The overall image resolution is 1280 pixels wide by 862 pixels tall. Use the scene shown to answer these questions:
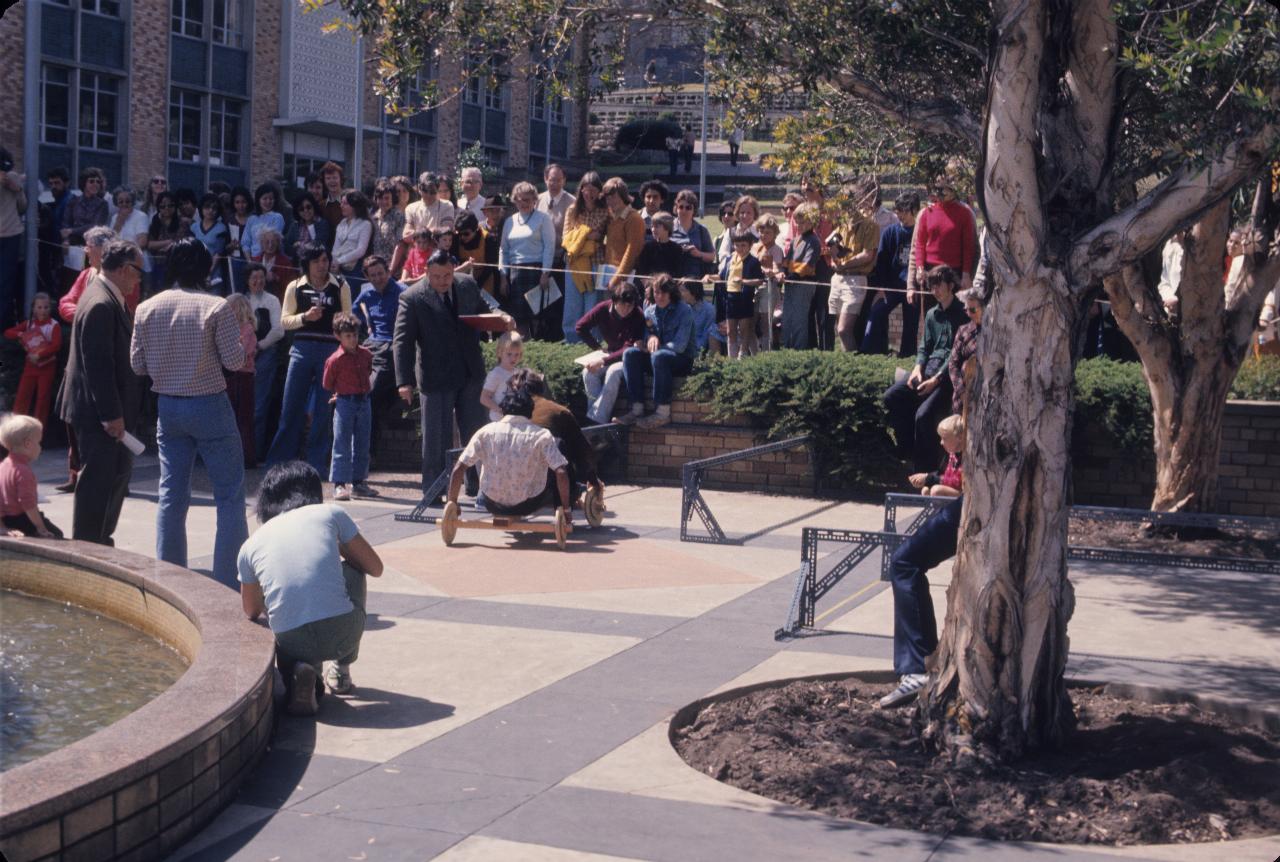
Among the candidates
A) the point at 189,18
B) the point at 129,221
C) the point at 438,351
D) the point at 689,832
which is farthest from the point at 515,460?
the point at 189,18

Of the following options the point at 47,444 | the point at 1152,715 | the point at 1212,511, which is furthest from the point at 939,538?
the point at 47,444

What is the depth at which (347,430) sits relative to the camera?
12.6 metres

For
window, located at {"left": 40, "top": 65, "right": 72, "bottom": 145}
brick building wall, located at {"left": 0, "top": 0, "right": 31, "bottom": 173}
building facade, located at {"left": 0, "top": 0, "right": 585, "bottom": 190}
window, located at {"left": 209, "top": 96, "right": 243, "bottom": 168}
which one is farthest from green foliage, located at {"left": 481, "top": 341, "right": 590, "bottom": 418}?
window, located at {"left": 209, "top": 96, "right": 243, "bottom": 168}

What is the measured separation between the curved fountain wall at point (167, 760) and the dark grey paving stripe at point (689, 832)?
96 centimetres

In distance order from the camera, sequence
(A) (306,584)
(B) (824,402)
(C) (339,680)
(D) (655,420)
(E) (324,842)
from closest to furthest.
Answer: (E) (324,842)
(A) (306,584)
(C) (339,680)
(B) (824,402)
(D) (655,420)

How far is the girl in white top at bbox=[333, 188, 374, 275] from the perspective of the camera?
16.1 meters

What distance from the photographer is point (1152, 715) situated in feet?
21.5

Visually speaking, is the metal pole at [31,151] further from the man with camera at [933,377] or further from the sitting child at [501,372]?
the man with camera at [933,377]

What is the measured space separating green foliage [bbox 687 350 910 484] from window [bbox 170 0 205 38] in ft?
88.1

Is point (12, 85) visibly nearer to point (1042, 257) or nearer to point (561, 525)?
point (561, 525)

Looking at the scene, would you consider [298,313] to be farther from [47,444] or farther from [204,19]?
[204,19]

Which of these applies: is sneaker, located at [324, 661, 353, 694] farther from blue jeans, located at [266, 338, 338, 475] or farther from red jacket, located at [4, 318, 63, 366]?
red jacket, located at [4, 318, 63, 366]

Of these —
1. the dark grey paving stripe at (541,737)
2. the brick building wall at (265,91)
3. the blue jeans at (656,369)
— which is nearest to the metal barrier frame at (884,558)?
the dark grey paving stripe at (541,737)

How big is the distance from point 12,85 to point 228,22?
8755 millimetres
